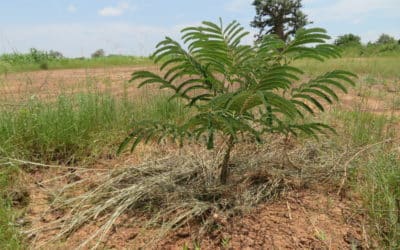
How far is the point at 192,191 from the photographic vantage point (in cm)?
196

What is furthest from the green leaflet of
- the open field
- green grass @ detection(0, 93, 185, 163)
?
green grass @ detection(0, 93, 185, 163)

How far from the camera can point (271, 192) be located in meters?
1.96

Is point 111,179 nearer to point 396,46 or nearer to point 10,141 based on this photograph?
point 10,141

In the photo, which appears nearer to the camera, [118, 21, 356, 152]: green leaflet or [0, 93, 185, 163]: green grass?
[118, 21, 356, 152]: green leaflet

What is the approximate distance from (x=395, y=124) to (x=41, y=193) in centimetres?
276

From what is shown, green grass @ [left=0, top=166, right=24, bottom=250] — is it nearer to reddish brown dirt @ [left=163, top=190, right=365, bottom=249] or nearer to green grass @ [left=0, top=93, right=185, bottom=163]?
green grass @ [left=0, top=93, right=185, bottom=163]

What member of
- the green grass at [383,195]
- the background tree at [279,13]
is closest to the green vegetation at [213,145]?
the green grass at [383,195]

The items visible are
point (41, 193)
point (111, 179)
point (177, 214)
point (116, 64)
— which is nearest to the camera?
point (177, 214)

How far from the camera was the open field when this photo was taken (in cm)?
171

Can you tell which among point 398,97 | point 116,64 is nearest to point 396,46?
point 116,64

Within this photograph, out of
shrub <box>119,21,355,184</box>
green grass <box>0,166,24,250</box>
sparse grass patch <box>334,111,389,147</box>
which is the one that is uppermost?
shrub <box>119,21,355,184</box>

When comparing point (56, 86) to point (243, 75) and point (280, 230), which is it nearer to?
point (243, 75)

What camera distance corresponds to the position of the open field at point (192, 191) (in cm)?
171

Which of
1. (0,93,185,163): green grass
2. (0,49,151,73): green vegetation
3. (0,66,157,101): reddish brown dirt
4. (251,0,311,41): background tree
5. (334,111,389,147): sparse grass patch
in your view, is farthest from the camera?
(251,0,311,41): background tree
